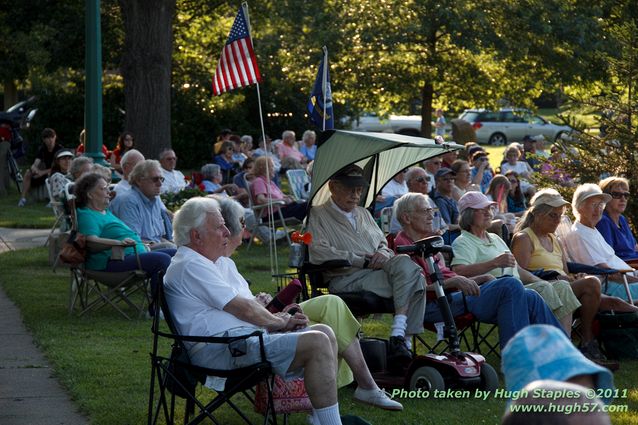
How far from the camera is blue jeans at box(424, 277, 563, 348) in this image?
308 inches

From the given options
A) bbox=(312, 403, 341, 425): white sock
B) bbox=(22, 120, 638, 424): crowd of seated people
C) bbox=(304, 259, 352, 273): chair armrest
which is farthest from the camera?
bbox=(304, 259, 352, 273): chair armrest

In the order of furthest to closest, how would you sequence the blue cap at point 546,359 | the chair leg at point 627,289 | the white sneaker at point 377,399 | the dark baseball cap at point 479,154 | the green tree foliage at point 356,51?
1. the green tree foliage at point 356,51
2. the dark baseball cap at point 479,154
3. the chair leg at point 627,289
4. the white sneaker at point 377,399
5. the blue cap at point 546,359

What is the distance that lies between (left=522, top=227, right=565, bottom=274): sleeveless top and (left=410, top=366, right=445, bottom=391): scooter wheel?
6.62 ft

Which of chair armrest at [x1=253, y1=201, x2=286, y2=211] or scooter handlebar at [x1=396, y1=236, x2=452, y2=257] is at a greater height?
scooter handlebar at [x1=396, y1=236, x2=452, y2=257]

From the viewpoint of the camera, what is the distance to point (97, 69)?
1352cm

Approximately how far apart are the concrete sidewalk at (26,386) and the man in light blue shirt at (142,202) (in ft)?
4.41

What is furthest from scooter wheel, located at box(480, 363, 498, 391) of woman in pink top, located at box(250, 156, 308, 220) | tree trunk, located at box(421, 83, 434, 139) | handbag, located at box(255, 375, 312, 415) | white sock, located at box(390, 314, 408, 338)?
tree trunk, located at box(421, 83, 434, 139)

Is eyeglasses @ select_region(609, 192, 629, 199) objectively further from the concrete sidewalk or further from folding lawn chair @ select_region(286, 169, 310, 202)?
folding lawn chair @ select_region(286, 169, 310, 202)

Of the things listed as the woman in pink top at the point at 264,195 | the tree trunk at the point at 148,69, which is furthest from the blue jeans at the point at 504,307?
the tree trunk at the point at 148,69

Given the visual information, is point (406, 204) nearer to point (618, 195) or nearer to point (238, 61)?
point (618, 195)

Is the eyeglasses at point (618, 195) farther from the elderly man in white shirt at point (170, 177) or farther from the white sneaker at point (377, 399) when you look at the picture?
the elderly man in white shirt at point (170, 177)

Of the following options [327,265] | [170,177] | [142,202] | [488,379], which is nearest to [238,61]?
[142,202]

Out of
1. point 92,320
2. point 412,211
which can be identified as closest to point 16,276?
point 92,320

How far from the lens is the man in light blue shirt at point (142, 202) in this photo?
1052cm
